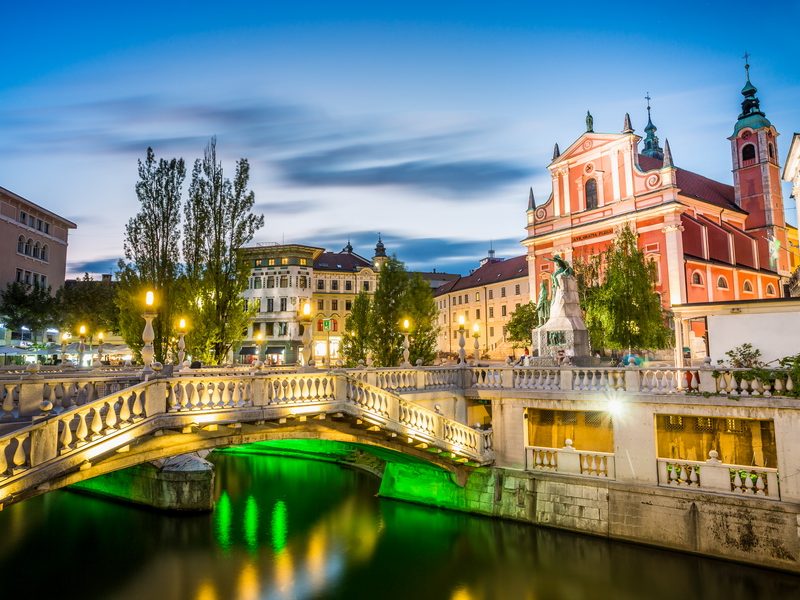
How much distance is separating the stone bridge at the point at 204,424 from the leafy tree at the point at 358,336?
17296mm

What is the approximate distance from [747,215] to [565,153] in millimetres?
20211

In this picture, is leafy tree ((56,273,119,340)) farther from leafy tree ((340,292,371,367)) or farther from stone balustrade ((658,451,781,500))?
stone balustrade ((658,451,781,500))

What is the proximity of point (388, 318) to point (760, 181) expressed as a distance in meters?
41.9

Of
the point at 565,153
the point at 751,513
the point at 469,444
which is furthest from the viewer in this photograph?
the point at 565,153

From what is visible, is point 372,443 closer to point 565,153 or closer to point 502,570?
point 502,570

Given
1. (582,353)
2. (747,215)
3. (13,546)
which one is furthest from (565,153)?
(13,546)

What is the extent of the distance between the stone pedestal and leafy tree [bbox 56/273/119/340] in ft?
110

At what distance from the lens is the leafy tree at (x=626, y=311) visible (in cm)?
3409

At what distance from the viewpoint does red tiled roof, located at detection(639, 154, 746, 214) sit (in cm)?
5278

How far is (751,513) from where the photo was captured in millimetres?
15227

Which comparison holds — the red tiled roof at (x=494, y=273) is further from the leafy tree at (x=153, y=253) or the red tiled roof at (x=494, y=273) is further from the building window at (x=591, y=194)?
the leafy tree at (x=153, y=253)

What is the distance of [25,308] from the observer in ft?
140

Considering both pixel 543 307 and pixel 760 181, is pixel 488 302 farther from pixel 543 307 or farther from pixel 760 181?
pixel 543 307

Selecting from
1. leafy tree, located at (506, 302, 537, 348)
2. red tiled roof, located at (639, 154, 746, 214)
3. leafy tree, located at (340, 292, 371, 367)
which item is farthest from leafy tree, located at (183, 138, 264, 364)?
red tiled roof, located at (639, 154, 746, 214)
